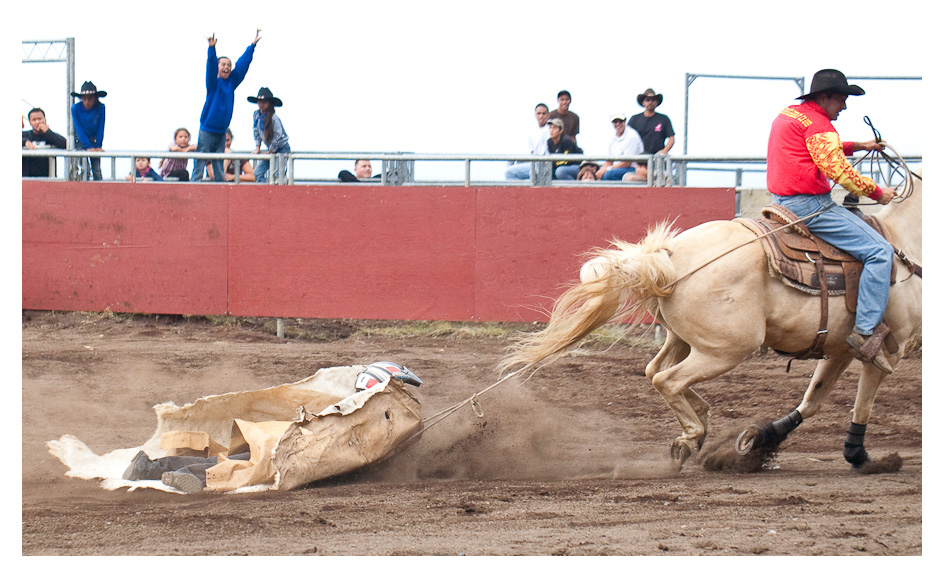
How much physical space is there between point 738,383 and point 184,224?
242 inches

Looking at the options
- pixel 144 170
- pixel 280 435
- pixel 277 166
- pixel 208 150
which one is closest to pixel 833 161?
pixel 280 435

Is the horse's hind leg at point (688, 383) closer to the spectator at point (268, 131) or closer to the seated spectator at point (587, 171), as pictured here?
the seated spectator at point (587, 171)

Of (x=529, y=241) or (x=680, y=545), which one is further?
(x=529, y=241)

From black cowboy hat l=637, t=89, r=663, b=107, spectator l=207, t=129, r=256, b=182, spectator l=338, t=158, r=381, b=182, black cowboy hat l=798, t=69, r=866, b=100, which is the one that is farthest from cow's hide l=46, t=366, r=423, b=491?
black cowboy hat l=637, t=89, r=663, b=107

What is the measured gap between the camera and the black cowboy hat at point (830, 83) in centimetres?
575

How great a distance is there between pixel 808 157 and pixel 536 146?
5.04m

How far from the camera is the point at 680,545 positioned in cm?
439

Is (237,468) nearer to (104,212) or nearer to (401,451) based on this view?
(401,451)

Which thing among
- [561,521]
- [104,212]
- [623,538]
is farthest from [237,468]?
[104,212]

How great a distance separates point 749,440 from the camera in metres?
6.24

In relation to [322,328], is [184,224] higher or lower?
higher

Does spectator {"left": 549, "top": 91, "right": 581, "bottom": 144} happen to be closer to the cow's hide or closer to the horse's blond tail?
the horse's blond tail

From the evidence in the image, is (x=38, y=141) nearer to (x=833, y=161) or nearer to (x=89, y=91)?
(x=89, y=91)

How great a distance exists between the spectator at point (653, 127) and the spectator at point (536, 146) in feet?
3.26
